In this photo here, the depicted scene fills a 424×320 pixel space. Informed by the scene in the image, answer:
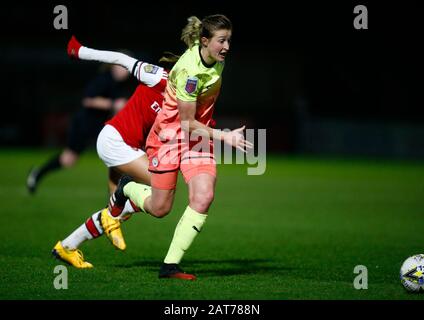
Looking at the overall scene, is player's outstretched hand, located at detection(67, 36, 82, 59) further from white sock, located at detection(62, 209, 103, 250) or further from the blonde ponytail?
white sock, located at detection(62, 209, 103, 250)

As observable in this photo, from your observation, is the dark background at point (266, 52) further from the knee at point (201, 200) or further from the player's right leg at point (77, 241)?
the knee at point (201, 200)

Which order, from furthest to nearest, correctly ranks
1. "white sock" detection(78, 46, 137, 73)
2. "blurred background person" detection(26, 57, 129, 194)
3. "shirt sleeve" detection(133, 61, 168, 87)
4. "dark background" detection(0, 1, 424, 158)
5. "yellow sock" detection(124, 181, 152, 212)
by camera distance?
"dark background" detection(0, 1, 424, 158), "blurred background person" detection(26, 57, 129, 194), "shirt sleeve" detection(133, 61, 168, 87), "white sock" detection(78, 46, 137, 73), "yellow sock" detection(124, 181, 152, 212)

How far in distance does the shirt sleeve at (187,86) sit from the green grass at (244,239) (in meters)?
1.50

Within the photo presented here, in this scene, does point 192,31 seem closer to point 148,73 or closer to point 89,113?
point 148,73

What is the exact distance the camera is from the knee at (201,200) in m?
7.27

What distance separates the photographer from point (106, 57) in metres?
7.99

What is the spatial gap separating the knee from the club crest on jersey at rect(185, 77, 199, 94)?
850mm

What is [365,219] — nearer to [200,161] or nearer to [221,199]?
[221,199]

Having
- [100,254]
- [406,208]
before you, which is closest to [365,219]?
[406,208]

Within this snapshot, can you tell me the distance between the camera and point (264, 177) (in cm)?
1991

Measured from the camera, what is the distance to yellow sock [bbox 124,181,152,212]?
25.4ft

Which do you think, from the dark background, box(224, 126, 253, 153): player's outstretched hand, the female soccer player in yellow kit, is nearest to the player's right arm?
the female soccer player in yellow kit

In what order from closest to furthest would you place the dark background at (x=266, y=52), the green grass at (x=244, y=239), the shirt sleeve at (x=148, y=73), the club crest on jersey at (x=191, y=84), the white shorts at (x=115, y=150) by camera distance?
the green grass at (x=244, y=239)
the club crest on jersey at (x=191, y=84)
the shirt sleeve at (x=148, y=73)
the white shorts at (x=115, y=150)
the dark background at (x=266, y=52)

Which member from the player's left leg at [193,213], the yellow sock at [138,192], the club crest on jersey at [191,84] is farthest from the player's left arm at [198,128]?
the yellow sock at [138,192]
